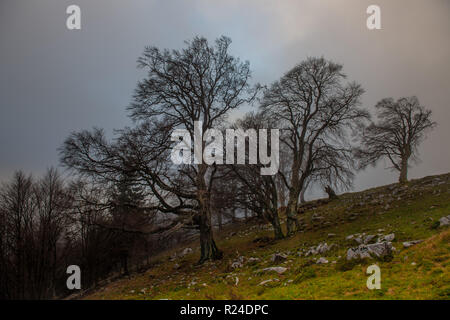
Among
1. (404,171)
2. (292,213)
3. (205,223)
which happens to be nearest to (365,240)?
(205,223)

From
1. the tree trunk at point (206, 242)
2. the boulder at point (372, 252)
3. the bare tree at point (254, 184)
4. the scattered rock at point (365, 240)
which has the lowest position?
the tree trunk at point (206, 242)

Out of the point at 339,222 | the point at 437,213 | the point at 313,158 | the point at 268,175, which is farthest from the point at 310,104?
Answer: the point at 437,213

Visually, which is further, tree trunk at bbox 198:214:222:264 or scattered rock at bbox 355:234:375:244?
tree trunk at bbox 198:214:222:264

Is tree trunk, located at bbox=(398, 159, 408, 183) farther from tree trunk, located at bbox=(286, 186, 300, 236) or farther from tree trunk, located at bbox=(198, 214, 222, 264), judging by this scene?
tree trunk, located at bbox=(198, 214, 222, 264)

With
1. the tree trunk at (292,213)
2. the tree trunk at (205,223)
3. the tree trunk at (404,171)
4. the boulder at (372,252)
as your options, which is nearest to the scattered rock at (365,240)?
the boulder at (372,252)

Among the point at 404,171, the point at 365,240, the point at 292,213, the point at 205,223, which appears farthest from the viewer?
the point at 404,171

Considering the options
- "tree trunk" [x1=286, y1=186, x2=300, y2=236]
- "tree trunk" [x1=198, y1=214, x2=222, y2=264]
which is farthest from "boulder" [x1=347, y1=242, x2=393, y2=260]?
"tree trunk" [x1=286, y1=186, x2=300, y2=236]

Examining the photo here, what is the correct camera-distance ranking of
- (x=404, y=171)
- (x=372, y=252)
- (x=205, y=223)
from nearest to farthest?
(x=372, y=252), (x=205, y=223), (x=404, y=171)

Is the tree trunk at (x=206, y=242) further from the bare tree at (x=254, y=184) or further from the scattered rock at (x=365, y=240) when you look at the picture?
the scattered rock at (x=365, y=240)

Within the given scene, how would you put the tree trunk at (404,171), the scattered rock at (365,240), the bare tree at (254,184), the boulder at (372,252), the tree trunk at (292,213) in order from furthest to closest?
the tree trunk at (404,171) → the tree trunk at (292,213) → the bare tree at (254,184) → the scattered rock at (365,240) → the boulder at (372,252)

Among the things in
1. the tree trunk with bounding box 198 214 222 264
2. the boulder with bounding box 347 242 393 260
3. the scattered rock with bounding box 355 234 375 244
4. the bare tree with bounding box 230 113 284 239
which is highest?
the bare tree with bounding box 230 113 284 239

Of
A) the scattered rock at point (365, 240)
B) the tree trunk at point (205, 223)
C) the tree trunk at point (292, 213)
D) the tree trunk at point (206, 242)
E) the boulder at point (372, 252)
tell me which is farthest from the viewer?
the tree trunk at point (292, 213)

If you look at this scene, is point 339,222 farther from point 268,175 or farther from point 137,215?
point 137,215

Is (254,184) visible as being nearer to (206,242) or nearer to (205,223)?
(205,223)
